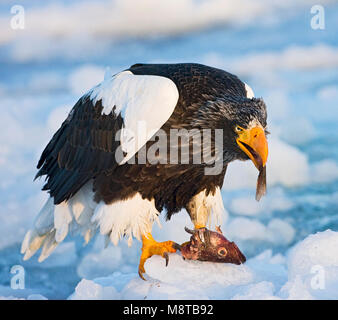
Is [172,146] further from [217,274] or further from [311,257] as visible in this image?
[311,257]

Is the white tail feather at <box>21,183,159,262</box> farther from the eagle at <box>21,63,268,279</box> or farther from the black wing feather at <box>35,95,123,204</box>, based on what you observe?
the black wing feather at <box>35,95,123,204</box>

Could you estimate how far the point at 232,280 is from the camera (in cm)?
526

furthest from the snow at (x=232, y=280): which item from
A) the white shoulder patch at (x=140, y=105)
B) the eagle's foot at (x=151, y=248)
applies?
the white shoulder patch at (x=140, y=105)

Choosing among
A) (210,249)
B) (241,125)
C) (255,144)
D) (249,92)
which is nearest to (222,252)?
(210,249)

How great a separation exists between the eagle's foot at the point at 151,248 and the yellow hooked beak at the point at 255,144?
1.17 meters

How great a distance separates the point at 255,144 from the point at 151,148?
916mm

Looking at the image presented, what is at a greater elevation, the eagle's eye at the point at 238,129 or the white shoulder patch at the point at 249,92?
the white shoulder patch at the point at 249,92

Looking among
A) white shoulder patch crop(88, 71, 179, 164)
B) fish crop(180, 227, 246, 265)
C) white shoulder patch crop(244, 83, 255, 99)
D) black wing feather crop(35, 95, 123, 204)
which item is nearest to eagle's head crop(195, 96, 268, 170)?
white shoulder patch crop(88, 71, 179, 164)

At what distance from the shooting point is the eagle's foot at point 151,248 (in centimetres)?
559

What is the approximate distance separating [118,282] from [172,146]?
1.74 m

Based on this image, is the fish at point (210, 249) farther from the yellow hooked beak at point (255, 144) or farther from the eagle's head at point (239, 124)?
the yellow hooked beak at point (255, 144)

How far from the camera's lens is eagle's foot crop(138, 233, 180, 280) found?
220 inches

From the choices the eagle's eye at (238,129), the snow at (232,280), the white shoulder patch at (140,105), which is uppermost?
the white shoulder patch at (140,105)

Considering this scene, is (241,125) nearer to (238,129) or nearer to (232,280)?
(238,129)
